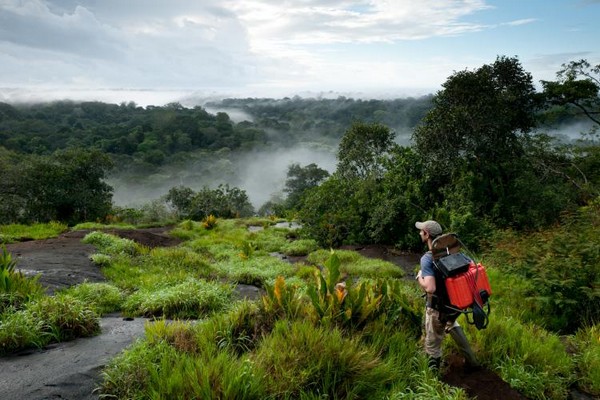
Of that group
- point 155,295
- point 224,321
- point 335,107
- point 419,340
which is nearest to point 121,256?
point 155,295

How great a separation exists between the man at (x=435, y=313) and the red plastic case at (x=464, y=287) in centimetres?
20

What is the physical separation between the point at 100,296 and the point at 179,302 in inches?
51.9

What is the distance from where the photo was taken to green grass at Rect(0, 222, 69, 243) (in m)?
12.9

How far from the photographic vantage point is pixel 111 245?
38.1ft

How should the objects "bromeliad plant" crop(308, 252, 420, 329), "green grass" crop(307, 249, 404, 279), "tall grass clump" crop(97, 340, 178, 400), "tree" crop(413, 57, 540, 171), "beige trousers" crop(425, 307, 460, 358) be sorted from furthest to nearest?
"tree" crop(413, 57, 540, 171) → "green grass" crop(307, 249, 404, 279) → "bromeliad plant" crop(308, 252, 420, 329) → "beige trousers" crop(425, 307, 460, 358) → "tall grass clump" crop(97, 340, 178, 400)

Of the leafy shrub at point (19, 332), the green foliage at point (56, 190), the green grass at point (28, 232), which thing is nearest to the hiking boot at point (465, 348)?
the leafy shrub at point (19, 332)

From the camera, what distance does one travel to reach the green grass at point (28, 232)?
12.9 meters

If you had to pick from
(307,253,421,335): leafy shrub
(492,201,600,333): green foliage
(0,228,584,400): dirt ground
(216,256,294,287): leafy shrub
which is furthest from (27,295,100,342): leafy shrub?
(492,201,600,333): green foliage

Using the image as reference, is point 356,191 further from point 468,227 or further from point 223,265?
point 223,265

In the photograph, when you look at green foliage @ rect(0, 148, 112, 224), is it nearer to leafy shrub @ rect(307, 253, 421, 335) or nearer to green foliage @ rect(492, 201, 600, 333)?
leafy shrub @ rect(307, 253, 421, 335)

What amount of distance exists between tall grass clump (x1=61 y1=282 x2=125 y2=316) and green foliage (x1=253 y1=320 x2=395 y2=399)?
3240 millimetres

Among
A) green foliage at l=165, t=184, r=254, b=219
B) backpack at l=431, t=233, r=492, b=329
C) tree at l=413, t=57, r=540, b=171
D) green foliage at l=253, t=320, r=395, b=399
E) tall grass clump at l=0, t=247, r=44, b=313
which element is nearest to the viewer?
green foliage at l=253, t=320, r=395, b=399

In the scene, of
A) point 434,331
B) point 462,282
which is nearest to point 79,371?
point 434,331

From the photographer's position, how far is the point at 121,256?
33.8 ft
